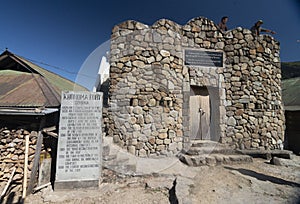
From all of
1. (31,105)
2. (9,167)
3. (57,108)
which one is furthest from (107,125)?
(9,167)

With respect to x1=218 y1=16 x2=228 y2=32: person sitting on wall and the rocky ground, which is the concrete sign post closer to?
the rocky ground

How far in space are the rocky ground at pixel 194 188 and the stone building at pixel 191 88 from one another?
1.18 meters

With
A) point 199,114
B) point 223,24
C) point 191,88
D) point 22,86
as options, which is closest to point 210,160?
point 199,114

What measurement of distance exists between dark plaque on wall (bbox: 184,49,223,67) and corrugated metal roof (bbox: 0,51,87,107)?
15.2ft

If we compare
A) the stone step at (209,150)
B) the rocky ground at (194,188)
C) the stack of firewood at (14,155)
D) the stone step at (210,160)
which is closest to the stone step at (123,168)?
the rocky ground at (194,188)

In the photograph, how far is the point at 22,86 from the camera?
15.6ft

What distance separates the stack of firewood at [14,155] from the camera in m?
3.69

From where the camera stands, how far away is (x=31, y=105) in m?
3.87

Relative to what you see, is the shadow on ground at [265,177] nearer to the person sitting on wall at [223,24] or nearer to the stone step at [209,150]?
the stone step at [209,150]

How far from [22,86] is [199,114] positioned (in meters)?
6.20

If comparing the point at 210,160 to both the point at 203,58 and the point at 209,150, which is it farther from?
the point at 203,58

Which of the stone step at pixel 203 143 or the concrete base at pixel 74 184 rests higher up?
the stone step at pixel 203 143

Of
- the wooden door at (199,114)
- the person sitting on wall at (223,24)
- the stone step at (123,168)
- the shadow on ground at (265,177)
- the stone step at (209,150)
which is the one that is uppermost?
the person sitting on wall at (223,24)

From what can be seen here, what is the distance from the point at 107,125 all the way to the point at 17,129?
230cm
